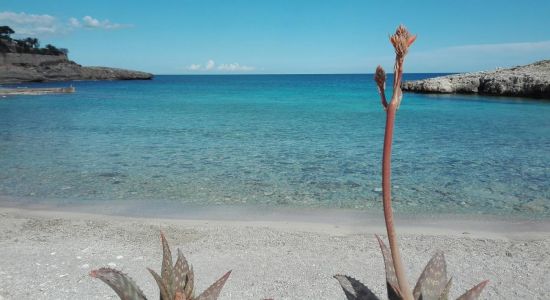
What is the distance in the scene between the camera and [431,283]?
1.34 m

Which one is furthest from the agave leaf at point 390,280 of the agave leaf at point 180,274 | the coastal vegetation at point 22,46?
the coastal vegetation at point 22,46

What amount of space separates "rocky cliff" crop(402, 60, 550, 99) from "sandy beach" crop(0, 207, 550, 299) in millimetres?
35788

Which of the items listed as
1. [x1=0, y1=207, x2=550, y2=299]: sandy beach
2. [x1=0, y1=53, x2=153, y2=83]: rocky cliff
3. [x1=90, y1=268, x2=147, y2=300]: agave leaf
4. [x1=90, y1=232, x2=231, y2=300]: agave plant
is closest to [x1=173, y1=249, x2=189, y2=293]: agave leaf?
[x1=90, y1=232, x2=231, y2=300]: agave plant

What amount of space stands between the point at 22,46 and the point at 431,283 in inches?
5201

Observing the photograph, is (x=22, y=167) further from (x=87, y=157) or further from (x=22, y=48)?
(x=22, y=48)

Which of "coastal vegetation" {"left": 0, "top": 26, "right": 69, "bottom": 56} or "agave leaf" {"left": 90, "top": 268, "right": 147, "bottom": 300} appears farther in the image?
"coastal vegetation" {"left": 0, "top": 26, "right": 69, "bottom": 56}

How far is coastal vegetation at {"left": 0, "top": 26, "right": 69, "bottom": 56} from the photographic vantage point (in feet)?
357

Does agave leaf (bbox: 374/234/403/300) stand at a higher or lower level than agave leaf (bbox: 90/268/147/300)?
higher

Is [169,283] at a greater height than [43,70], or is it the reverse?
[43,70]

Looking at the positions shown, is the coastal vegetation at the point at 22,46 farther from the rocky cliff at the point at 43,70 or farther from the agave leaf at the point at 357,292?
the agave leaf at the point at 357,292

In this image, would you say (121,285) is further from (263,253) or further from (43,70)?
(43,70)

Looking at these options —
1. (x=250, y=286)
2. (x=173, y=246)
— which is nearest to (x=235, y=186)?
(x=173, y=246)

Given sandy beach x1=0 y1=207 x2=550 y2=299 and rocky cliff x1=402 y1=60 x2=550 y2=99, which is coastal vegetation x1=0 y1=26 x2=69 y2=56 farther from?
sandy beach x1=0 y1=207 x2=550 y2=299

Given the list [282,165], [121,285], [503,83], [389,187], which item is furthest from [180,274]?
[503,83]
